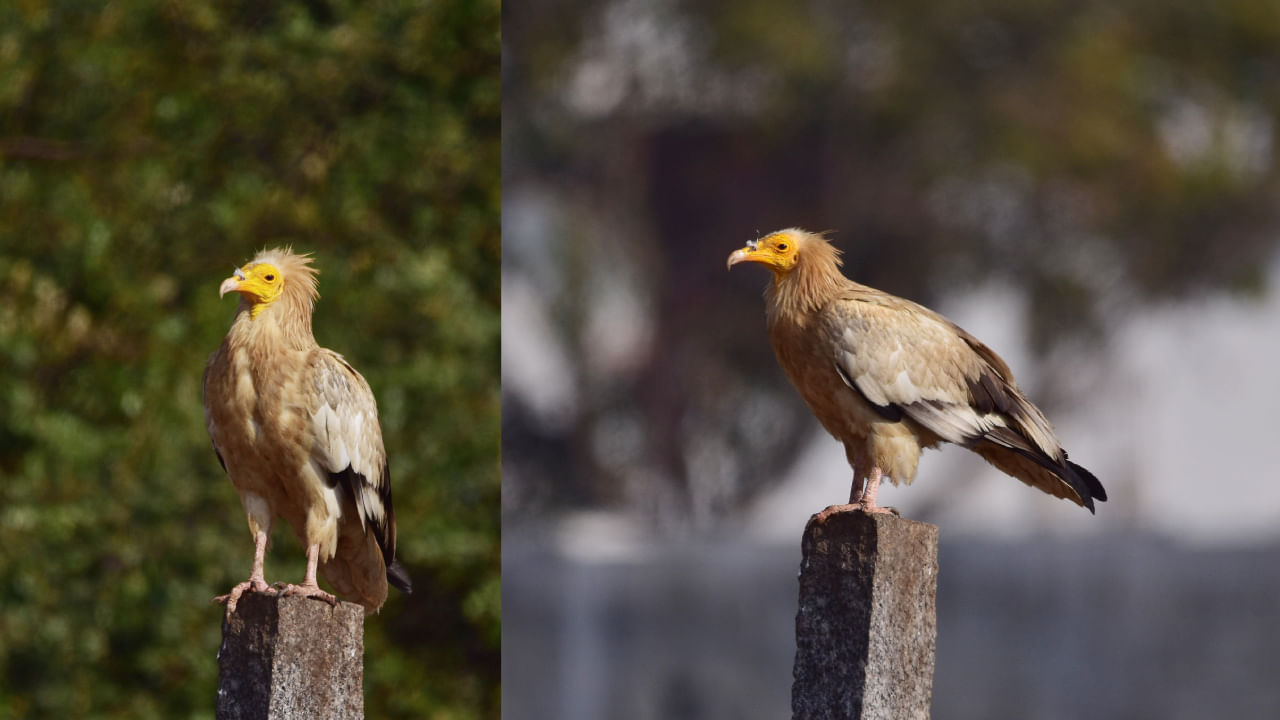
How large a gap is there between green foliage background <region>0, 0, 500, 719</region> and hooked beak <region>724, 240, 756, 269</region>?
4.02m

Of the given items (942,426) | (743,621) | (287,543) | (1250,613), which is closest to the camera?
(942,426)

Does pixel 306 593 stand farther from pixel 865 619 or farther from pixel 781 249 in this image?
pixel 781 249

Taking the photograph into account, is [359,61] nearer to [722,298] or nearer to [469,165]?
[469,165]

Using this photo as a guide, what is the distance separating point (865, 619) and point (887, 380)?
0.54 m

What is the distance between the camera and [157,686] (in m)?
7.40

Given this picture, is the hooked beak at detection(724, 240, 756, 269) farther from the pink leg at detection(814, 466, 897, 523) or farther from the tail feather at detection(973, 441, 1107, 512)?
A: the tail feather at detection(973, 441, 1107, 512)

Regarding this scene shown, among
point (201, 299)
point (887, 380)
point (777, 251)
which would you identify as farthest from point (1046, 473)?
point (201, 299)

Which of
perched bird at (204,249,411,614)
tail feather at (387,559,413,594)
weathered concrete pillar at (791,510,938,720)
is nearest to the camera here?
weathered concrete pillar at (791,510,938,720)

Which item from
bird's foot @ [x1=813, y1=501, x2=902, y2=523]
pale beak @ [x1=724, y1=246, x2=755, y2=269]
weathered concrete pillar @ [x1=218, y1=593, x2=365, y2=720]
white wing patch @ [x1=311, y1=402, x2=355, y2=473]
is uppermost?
pale beak @ [x1=724, y1=246, x2=755, y2=269]

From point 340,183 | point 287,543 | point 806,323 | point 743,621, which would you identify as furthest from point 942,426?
point 743,621

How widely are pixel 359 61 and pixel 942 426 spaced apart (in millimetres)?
5057

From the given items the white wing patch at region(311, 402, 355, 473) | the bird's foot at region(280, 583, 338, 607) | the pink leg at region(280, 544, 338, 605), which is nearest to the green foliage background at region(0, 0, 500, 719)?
the white wing patch at region(311, 402, 355, 473)

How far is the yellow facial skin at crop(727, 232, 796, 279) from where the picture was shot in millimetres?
3291

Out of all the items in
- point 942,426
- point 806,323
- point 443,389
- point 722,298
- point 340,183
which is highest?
point 722,298
